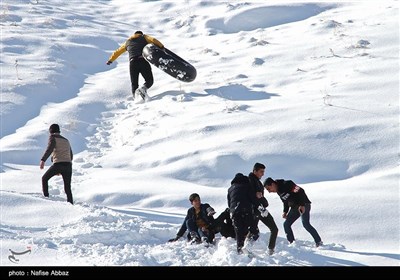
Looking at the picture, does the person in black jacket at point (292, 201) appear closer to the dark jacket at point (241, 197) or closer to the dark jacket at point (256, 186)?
the dark jacket at point (256, 186)

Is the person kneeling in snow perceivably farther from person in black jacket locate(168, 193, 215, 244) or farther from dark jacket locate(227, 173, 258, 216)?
dark jacket locate(227, 173, 258, 216)

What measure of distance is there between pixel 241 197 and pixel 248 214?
22 cm

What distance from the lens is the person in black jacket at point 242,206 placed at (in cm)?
746

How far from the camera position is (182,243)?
7793 millimetres

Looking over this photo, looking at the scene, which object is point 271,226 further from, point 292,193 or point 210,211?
point 210,211

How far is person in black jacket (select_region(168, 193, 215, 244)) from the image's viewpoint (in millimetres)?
8039

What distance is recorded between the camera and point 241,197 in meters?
7.52

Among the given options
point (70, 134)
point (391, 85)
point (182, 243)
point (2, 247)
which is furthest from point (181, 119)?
point (2, 247)

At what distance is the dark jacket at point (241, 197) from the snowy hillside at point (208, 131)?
546mm

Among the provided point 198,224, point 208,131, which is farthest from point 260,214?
point 208,131

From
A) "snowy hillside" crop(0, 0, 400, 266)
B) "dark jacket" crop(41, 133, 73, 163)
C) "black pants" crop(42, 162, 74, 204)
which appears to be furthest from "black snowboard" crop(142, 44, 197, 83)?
"black pants" crop(42, 162, 74, 204)

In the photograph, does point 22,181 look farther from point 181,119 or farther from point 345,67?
point 345,67

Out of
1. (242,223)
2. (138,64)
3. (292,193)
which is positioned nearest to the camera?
(242,223)

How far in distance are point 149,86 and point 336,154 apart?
5774mm
